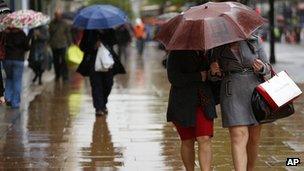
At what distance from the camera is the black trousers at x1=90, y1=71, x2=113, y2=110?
11.2 metres

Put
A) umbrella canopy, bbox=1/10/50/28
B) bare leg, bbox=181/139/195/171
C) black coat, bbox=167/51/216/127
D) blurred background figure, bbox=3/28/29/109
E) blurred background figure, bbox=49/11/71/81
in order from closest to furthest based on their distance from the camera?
black coat, bbox=167/51/216/127 < bare leg, bbox=181/139/195/171 < umbrella canopy, bbox=1/10/50/28 < blurred background figure, bbox=3/28/29/109 < blurred background figure, bbox=49/11/71/81

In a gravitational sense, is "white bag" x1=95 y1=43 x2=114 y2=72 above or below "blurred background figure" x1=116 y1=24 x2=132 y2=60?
above

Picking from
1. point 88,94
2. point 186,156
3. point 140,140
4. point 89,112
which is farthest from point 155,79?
point 186,156

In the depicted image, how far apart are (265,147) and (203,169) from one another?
246 centimetres

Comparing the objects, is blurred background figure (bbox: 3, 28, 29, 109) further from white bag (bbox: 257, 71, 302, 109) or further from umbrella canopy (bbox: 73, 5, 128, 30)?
white bag (bbox: 257, 71, 302, 109)

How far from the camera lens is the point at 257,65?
236 inches

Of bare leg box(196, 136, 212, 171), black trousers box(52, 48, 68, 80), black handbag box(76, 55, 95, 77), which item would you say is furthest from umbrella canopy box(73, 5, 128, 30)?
black trousers box(52, 48, 68, 80)

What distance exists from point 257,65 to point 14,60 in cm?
709

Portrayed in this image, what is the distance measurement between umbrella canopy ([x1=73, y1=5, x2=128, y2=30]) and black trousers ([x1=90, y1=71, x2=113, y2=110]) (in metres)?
Result: 0.79

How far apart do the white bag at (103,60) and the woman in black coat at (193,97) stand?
16.2ft

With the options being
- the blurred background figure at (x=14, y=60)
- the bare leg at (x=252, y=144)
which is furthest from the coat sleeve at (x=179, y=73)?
the blurred background figure at (x=14, y=60)

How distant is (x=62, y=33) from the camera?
17.8 m

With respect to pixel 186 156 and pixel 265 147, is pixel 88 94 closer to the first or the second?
pixel 265 147

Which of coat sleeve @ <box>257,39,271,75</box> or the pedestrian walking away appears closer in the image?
coat sleeve @ <box>257,39,271,75</box>
